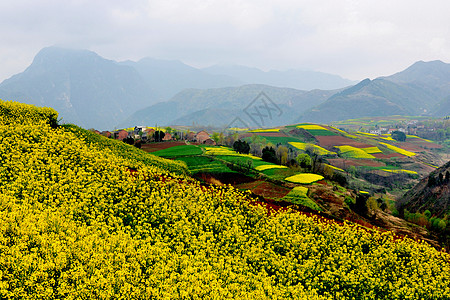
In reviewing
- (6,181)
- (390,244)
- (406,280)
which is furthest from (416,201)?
(6,181)

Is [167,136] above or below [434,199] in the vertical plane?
above

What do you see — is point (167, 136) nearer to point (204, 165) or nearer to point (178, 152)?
point (178, 152)

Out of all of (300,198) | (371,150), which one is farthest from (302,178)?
(371,150)

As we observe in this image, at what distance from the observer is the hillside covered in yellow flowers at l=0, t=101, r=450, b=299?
15945 mm

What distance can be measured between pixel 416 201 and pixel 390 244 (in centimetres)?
6825

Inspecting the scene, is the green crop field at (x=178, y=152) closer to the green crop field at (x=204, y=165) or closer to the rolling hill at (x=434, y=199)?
the green crop field at (x=204, y=165)

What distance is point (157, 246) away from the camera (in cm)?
2091

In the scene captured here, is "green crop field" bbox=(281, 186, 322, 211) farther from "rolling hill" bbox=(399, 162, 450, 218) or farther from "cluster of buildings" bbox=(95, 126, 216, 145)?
"cluster of buildings" bbox=(95, 126, 216, 145)

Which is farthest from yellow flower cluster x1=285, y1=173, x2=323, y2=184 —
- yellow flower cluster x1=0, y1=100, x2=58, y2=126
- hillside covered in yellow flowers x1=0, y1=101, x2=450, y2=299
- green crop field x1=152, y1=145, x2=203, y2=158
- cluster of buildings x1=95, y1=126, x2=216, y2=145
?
cluster of buildings x1=95, y1=126, x2=216, y2=145

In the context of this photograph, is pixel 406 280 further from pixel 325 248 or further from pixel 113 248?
pixel 113 248

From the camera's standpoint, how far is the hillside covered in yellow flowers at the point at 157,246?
15.9 meters

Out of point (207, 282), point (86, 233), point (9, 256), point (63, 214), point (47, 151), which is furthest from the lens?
point (47, 151)

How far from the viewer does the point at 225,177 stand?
5528 cm

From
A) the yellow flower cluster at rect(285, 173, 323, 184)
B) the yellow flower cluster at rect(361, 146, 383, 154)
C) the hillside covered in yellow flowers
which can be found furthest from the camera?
the yellow flower cluster at rect(361, 146, 383, 154)
